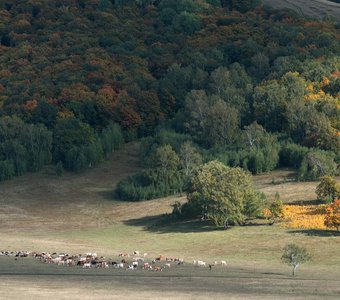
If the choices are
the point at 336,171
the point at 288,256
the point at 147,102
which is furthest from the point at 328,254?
the point at 147,102

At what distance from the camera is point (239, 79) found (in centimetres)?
19625

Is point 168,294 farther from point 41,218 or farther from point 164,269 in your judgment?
point 41,218

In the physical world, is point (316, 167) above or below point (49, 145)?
below

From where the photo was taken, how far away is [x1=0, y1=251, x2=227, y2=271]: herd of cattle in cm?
9344

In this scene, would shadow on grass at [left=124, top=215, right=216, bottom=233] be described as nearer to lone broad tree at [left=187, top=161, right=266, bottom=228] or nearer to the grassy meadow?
the grassy meadow

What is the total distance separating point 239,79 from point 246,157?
40998mm

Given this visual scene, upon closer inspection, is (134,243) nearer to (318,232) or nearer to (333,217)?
(318,232)

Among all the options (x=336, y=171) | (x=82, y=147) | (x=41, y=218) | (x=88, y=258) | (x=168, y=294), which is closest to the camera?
(x=168, y=294)

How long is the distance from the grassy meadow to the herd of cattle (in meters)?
1.39

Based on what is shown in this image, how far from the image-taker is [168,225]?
127000 millimetres

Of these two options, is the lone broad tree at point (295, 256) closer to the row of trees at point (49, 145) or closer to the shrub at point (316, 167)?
the shrub at point (316, 167)

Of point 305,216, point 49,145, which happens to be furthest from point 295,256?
point 49,145

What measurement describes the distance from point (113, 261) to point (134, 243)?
60.6ft

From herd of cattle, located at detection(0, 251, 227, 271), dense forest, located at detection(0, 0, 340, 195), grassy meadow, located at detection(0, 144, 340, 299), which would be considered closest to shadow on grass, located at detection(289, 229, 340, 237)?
grassy meadow, located at detection(0, 144, 340, 299)
